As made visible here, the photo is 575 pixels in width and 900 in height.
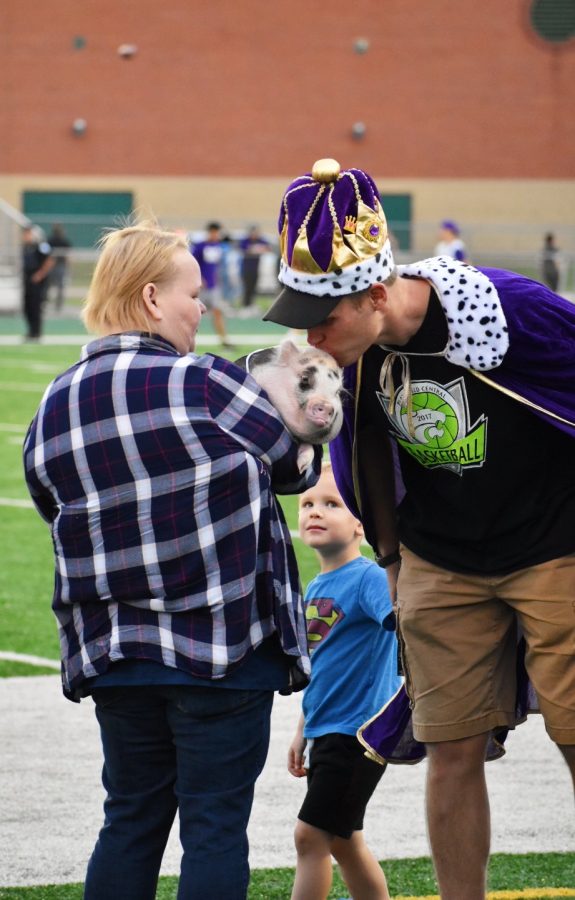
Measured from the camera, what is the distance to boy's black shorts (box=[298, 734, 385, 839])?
3.92 m

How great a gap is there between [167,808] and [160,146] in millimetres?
44961

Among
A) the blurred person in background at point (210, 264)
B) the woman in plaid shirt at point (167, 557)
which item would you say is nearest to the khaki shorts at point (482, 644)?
the woman in plaid shirt at point (167, 557)

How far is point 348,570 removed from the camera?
13.7 ft

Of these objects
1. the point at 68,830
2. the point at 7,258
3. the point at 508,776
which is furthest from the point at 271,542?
the point at 7,258

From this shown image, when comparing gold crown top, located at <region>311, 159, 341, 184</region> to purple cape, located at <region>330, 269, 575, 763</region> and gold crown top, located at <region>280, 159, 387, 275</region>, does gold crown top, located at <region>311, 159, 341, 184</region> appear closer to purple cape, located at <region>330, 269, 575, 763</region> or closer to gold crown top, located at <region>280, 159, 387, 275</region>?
gold crown top, located at <region>280, 159, 387, 275</region>

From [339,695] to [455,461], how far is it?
81 centimetres

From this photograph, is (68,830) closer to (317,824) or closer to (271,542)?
(317,824)

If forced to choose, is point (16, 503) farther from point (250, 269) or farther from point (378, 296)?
point (250, 269)

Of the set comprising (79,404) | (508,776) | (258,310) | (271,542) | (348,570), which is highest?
(79,404)

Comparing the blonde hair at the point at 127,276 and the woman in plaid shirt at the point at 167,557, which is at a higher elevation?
the blonde hair at the point at 127,276

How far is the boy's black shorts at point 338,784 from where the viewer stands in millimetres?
3918

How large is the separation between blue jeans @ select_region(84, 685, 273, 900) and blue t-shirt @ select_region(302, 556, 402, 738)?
778mm

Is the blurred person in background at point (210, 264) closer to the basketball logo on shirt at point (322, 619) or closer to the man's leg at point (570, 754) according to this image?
the basketball logo on shirt at point (322, 619)

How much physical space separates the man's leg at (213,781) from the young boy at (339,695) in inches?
30.0
